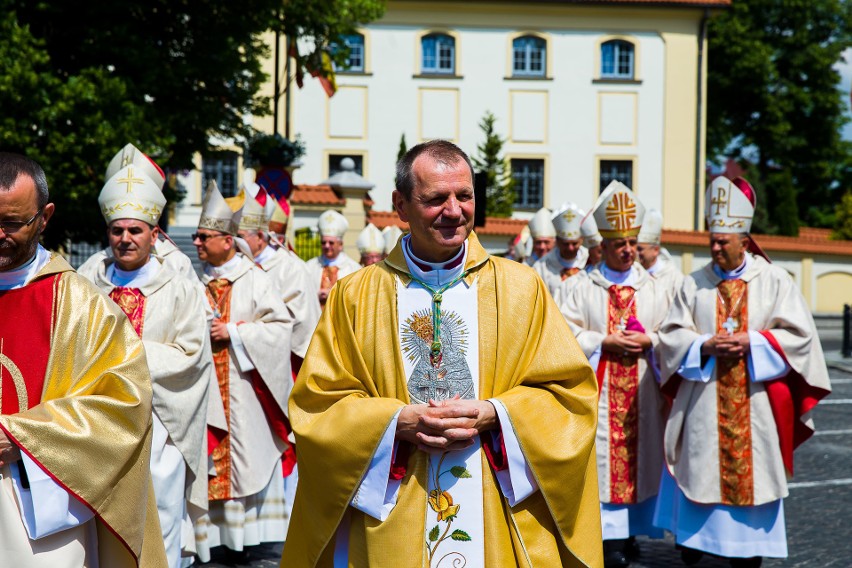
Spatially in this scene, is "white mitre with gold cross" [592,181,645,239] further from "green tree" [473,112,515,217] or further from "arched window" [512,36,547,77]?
"arched window" [512,36,547,77]

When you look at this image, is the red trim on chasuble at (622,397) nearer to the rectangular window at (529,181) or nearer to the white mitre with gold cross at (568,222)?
the white mitre with gold cross at (568,222)

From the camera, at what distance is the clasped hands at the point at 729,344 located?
23.1ft

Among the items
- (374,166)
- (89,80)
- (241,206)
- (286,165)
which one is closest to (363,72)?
(374,166)

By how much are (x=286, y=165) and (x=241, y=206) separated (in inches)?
411

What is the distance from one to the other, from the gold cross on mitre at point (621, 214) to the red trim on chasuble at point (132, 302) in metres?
3.14

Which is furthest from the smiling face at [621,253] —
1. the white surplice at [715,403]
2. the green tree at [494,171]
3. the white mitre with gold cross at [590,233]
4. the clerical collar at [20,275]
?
the green tree at [494,171]

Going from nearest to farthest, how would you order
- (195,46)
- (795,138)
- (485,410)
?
(485,410) → (195,46) → (795,138)

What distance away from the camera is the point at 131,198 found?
621 centimetres

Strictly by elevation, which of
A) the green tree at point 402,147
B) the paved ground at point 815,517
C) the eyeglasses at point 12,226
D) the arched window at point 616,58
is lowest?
the paved ground at point 815,517

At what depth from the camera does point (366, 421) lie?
3.79 m

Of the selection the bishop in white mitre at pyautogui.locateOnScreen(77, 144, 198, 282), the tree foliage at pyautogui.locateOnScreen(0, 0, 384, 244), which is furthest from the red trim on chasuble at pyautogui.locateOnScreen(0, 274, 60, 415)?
the tree foliage at pyautogui.locateOnScreen(0, 0, 384, 244)

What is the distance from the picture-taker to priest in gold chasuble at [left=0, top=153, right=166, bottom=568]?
3570mm

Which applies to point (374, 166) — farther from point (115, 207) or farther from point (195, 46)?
point (115, 207)

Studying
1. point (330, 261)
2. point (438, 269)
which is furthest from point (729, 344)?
point (330, 261)
